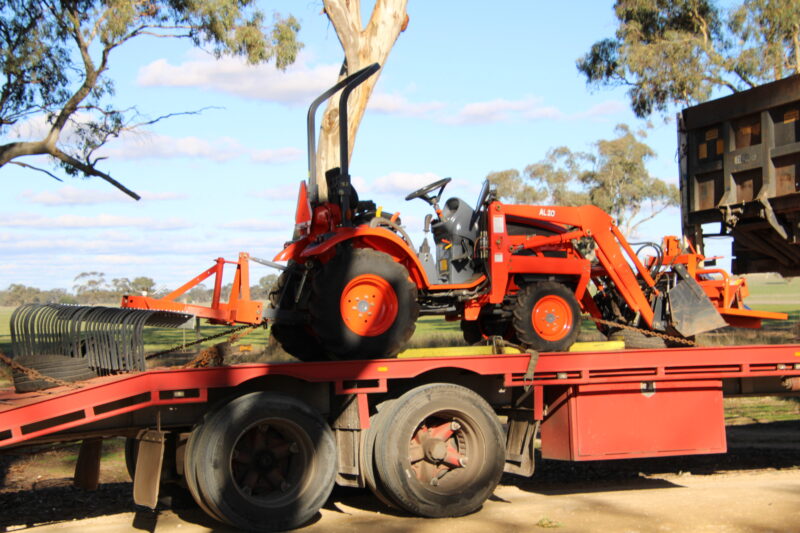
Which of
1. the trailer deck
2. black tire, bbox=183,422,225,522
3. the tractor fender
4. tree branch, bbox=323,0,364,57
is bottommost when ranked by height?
black tire, bbox=183,422,225,522

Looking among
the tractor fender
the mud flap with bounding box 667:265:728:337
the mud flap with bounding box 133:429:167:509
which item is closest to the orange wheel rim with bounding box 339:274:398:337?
the tractor fender

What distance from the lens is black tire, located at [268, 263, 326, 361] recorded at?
8094 millimetres

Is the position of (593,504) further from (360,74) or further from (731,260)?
(731,260)

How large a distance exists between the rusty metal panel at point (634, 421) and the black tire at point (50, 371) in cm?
399

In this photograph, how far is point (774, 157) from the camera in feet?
32.0

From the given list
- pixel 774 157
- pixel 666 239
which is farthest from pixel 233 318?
pixel 774 157

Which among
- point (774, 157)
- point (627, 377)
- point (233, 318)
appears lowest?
point (627, 377)

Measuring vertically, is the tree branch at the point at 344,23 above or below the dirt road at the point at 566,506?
above

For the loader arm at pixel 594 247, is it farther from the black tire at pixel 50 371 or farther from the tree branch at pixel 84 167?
the tree branch at pixel 84 167

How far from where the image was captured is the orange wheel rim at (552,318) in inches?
330

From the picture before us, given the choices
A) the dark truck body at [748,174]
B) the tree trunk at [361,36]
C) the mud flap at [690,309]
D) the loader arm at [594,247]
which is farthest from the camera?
the tree trunk at [361,36]

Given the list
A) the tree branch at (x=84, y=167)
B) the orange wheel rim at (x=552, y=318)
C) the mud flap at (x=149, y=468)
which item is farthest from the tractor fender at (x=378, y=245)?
the tree branch at (x=84, y=167)

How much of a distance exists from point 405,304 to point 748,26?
76.4ft

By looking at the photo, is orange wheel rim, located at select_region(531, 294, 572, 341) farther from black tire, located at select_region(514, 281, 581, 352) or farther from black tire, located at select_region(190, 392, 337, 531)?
black tire, located at select_region(190, 392, 337, 531)
